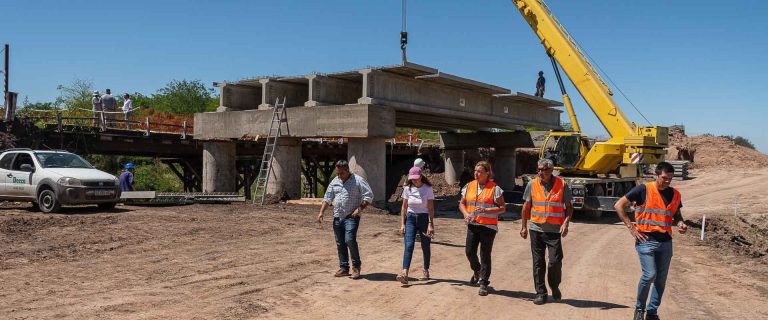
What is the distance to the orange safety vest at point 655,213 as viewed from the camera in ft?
21.8

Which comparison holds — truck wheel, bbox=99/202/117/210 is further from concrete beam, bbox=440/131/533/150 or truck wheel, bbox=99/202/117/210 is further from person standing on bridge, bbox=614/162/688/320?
Answer: concrete beam, bbox=440/131/533/150

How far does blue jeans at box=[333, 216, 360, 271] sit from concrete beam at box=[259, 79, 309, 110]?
43.6 ft

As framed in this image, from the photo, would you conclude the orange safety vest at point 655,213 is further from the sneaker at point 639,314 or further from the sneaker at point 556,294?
the sneaker at point 556,294

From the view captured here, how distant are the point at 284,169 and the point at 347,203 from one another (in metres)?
12.9

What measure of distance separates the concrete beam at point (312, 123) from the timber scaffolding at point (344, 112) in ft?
0.10

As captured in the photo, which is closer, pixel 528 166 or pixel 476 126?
pixel 476 126

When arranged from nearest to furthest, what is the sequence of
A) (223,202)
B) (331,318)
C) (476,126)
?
1. (331,318)
2. (223,202)
3. (476,126)

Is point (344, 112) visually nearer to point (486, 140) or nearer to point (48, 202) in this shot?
point (48, 202)

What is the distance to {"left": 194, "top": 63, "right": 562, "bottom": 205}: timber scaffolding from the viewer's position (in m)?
19.3

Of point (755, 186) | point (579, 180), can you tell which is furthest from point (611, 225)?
point (755, 186)

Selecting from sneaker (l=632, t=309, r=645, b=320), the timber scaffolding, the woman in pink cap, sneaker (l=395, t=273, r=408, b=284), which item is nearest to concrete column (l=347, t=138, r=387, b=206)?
the timber scaffolding

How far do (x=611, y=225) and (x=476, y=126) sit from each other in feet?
38.5

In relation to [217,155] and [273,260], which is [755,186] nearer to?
[217,155]

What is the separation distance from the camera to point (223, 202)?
20.0 m
